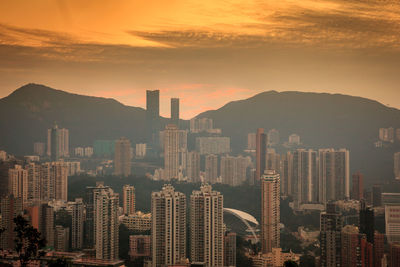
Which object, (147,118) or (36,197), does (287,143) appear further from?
(36,197)

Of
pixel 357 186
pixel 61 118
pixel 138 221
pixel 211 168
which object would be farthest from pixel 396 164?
pixel 61 118

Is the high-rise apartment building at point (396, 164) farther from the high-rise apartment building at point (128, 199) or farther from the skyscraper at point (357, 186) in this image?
the high-rise apartment building at point (128, 199)

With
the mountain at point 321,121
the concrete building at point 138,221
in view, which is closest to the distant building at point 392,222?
the mountain at point 321,121

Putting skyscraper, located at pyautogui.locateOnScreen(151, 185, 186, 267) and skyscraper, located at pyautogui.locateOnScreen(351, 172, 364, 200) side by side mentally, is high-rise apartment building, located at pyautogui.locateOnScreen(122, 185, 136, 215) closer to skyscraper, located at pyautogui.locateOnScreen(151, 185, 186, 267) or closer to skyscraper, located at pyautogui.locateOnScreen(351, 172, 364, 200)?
skyscraper, located at pyautogui.locateOnScreen(151, 185, 186, 267)

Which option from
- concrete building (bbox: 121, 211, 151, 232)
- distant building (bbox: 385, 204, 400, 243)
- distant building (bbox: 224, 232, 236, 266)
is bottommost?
distant building (bbox: 224, 232, 236, 266)

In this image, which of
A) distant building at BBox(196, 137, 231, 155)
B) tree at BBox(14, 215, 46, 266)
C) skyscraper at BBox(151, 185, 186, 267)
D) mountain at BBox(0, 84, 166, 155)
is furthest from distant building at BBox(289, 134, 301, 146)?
tree at BBox(14, 215, 46, 266)

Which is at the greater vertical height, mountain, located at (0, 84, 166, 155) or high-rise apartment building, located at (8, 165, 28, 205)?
mountain, located at (0, 84, 166, 155)

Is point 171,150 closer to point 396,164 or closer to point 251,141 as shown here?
point 251,141
